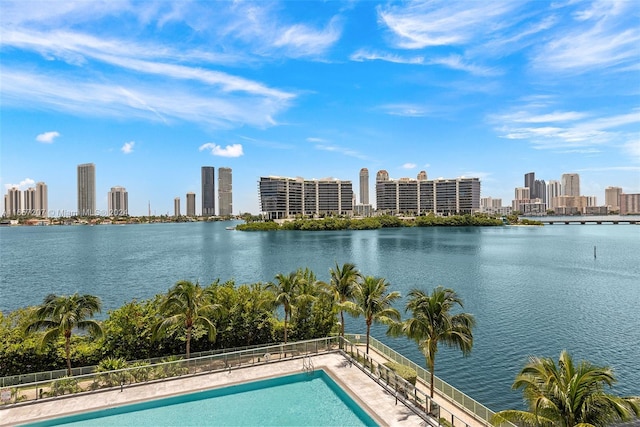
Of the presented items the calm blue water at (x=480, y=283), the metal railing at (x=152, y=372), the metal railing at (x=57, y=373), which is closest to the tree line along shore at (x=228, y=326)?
the metal railing at (x=57, y=373)

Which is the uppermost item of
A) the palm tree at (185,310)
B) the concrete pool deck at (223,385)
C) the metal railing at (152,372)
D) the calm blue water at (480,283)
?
the palm tree at (185,310)

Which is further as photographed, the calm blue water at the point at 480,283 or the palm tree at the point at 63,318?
the calm blue water at the point at 480,283

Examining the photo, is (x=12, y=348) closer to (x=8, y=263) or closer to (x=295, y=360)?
(x=295, y=360)

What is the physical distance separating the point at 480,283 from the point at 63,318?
171ft

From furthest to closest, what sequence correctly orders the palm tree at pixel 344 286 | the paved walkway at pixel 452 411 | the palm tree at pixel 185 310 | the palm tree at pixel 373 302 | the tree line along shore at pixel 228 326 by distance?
1. the palm tree at pixel 344 286
2. the palm tree at pixel 373 302
3. the palm tree at pixel 185 310
4. the tree line along shore at pixel 228 326
5. the paved walkway at pixel 452 411

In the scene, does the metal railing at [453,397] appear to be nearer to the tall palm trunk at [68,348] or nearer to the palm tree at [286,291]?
the palm tree at [286,291]

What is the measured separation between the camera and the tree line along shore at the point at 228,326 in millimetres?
17281

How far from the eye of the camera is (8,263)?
79875 mm

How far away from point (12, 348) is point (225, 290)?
458 inches

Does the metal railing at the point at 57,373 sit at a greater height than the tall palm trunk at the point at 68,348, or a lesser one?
lesser

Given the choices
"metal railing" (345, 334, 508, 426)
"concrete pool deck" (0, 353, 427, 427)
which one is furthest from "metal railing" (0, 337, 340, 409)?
"metal railing" (345, 334, 508, 426)

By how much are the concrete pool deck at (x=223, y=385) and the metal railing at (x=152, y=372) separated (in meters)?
0.39

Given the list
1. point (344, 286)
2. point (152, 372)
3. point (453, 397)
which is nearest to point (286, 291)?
point (344, 286)

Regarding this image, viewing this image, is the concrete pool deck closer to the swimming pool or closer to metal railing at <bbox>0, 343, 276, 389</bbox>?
the swimming pool
